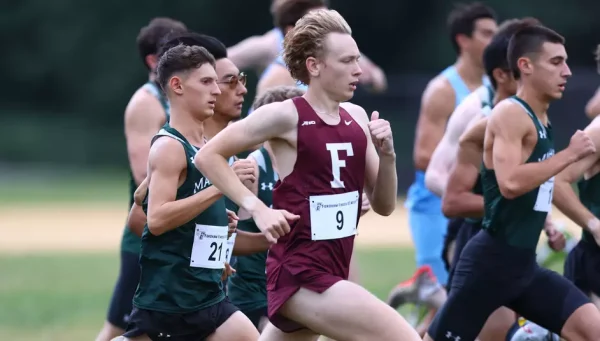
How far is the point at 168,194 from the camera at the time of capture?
597cm

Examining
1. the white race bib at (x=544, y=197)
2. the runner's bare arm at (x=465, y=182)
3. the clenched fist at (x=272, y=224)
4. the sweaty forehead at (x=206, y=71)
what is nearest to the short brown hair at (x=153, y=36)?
the sweaty forehead at (x=206, y=71)

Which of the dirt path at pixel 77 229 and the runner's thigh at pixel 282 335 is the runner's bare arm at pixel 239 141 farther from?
the dirt path at pixel 77 229

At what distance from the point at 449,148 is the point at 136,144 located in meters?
2.07

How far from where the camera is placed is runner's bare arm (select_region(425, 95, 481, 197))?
8.30 metres

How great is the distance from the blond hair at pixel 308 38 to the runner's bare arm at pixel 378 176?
341mm

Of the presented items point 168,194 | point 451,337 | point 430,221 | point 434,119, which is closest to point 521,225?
point 451,337

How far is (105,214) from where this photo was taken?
22672mm

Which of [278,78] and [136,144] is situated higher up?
[278,78]

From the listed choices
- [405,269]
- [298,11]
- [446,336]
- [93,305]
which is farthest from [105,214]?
[446,336]

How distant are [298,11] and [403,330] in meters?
4.20

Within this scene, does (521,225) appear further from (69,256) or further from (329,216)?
(69,256)

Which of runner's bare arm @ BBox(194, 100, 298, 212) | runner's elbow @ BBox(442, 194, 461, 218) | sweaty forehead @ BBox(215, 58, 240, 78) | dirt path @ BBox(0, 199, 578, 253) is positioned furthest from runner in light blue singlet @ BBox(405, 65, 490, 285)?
dirt path @ BBox(0, 199, 578, 253)

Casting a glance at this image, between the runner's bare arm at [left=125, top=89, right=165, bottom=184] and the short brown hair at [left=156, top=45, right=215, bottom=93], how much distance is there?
144 cm

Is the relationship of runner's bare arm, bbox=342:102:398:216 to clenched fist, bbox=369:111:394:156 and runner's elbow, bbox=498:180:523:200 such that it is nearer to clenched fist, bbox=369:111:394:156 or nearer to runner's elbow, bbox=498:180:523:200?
clenched fist, bbox=369:111:394:156
